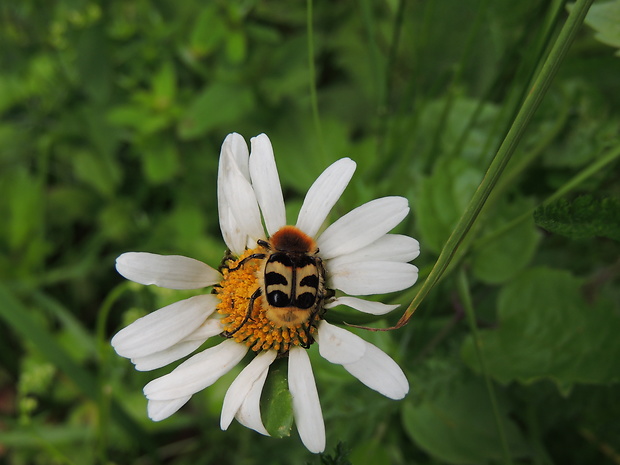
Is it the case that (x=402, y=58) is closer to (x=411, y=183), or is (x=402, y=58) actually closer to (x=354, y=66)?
(x=354, y=66)

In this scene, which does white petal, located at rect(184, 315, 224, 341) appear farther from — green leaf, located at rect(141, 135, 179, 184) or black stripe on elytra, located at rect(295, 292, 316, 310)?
green leaf, located at rect(141, 135, 179, 184)

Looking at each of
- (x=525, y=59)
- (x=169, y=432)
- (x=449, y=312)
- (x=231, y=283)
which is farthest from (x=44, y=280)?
(x=525, y=59)

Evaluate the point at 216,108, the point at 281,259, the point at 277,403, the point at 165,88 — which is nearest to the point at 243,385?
the point at 277,403

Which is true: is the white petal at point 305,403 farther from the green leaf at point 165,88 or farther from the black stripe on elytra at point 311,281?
the green leaf at point 165,88

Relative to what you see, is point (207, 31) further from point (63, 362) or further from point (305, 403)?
point (305, 403)

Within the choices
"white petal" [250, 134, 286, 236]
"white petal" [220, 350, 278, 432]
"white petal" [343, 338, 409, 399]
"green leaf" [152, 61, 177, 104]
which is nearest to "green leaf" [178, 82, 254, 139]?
"green leaf" [152, 61, 177, 104]
